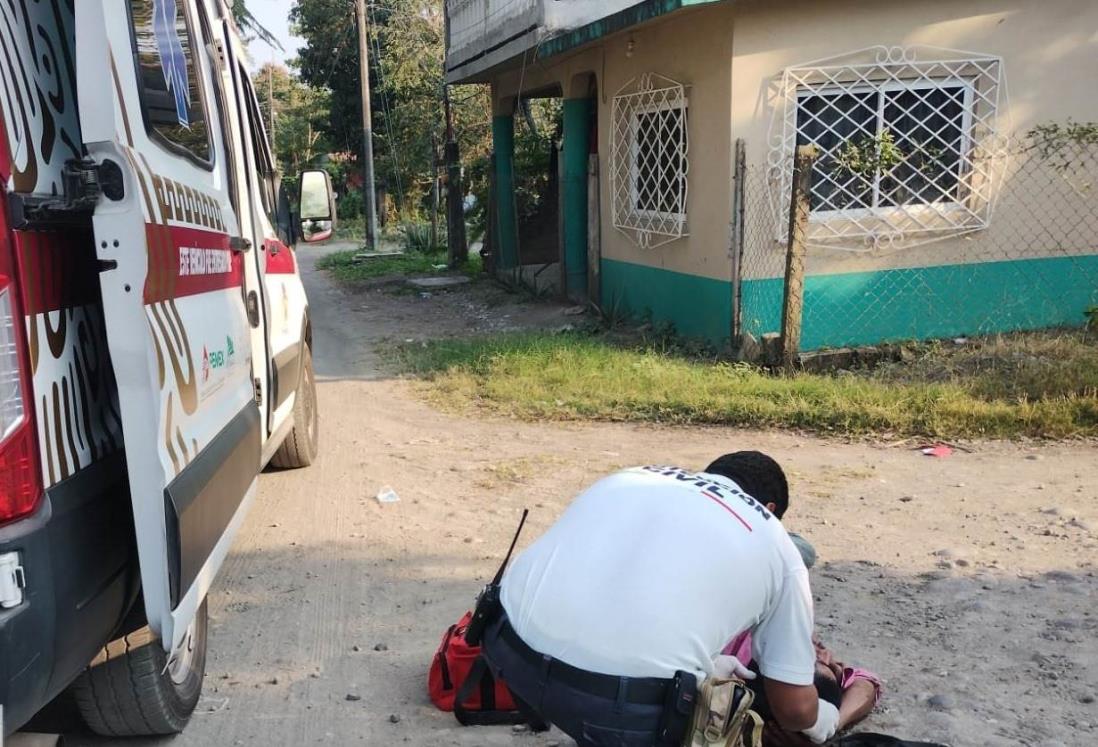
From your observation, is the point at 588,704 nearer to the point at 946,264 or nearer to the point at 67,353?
the point at 67,353

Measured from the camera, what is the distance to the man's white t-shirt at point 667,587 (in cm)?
226

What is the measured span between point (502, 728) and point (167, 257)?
5.89 feet

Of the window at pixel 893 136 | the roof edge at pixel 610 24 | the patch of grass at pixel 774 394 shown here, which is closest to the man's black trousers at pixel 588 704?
the patch of grass at pixel 774 394

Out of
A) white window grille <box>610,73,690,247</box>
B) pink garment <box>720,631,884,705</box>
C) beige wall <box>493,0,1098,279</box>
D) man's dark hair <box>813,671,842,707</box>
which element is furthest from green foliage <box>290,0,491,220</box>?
man's dark hair <box>813,671,842,707</box>

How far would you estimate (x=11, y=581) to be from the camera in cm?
203

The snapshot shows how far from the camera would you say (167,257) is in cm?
259

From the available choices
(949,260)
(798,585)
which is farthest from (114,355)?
(949,260)

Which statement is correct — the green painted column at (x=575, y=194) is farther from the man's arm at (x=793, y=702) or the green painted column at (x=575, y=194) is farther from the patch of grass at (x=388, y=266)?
the man's arm at (x=793, y=702)

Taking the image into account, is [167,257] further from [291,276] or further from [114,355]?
[291,276]

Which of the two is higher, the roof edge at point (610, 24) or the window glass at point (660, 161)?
the roof edge at point (610, 24)

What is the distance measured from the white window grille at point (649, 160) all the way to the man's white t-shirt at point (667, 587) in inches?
276

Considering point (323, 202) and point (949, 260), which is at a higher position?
point (323, 202)

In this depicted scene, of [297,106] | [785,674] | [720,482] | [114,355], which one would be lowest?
[785,674]

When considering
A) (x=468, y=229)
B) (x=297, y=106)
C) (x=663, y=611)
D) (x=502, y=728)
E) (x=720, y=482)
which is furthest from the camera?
(x=297, y=106)
